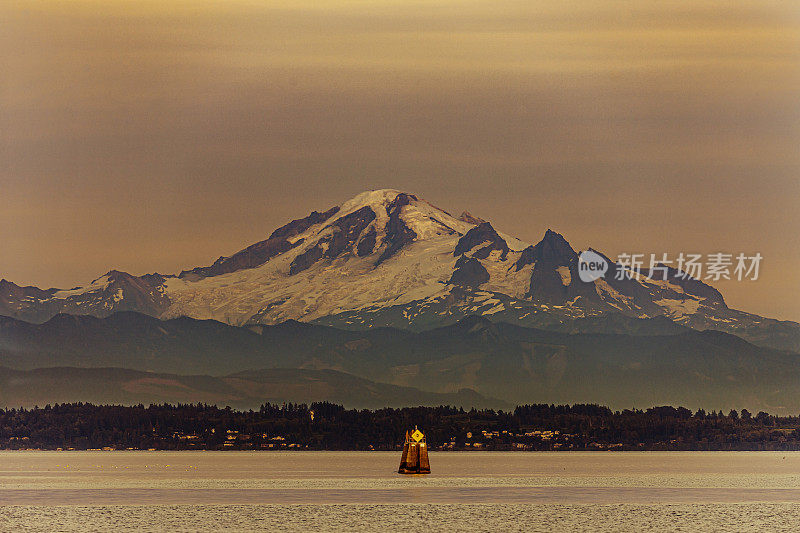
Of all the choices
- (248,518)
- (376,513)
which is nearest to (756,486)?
(376,513)

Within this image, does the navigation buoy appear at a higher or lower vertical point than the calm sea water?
higher

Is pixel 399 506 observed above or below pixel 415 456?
below

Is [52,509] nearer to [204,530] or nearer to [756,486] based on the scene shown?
[204,530]

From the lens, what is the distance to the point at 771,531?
3191 inches

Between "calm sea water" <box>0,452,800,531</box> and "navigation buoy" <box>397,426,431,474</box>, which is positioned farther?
"navigation buoy" <box>397,426,431,474</box>

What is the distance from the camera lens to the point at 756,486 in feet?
477

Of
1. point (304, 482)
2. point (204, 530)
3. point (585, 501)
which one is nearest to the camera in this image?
point (204, 530)

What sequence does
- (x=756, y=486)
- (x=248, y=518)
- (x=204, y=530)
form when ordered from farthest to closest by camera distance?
(x=756, y=486)
(x=248, y=518)
(x=204, y=530)

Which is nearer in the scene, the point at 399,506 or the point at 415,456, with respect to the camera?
the point at 399,506

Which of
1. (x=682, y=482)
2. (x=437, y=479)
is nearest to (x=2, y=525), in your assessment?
(x=437, y=479)

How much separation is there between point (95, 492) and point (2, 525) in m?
46.2

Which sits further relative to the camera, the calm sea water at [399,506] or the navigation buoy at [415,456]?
the navigation buoy at [415,456]

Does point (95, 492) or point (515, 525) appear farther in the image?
point (95, 492)

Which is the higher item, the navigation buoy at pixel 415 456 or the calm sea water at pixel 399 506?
the navigation buoy at pixel 415 456
